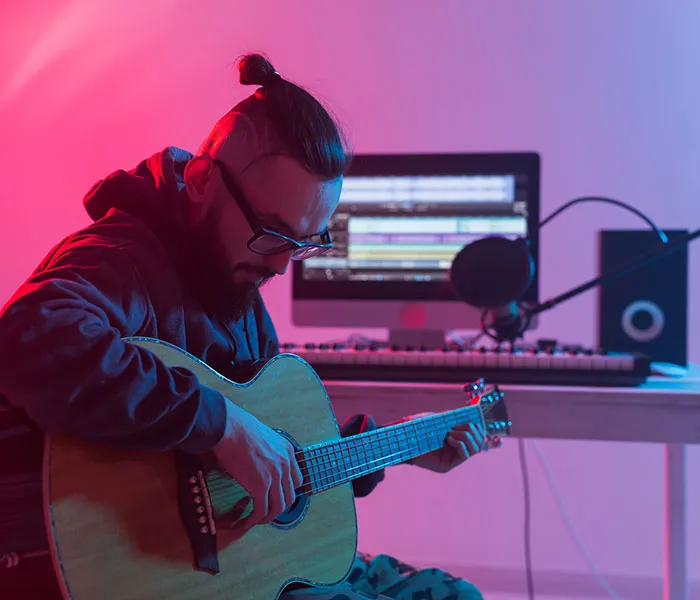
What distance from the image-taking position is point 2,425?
72 cm

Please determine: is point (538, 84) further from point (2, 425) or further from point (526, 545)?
point (2, 425)

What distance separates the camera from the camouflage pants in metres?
1.11

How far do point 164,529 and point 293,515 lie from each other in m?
0.26

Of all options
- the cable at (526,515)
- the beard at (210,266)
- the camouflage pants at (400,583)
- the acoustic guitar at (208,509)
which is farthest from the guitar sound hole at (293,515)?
the cable at (526,515)

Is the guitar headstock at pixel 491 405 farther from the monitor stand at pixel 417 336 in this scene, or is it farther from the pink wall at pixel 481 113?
the pink wall at pixel 481 113

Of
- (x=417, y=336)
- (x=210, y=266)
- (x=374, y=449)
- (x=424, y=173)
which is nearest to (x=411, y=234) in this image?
(x=424, y=173)

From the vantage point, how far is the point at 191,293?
101 cm

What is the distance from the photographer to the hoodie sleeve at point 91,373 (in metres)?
0.70

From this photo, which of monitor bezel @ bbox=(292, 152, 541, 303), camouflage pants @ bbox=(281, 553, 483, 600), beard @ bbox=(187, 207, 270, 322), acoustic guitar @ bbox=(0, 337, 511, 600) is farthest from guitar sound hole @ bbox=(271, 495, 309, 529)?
monitor bezel @ bbox=(292, 152, 541, 303)

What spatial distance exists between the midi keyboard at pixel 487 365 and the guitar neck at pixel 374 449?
0.15m

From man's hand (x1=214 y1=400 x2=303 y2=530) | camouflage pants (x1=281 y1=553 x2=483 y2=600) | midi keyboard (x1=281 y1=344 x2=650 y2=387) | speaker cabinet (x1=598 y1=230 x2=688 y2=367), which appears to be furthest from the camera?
speaker cabinet (x1=598 y1=230 x2=688 y2=367)

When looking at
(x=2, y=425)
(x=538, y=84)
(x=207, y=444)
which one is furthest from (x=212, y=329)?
(x=538, y=84)

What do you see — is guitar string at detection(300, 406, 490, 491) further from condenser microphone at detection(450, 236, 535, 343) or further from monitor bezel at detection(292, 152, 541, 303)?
monitor bezel at detection(292, 152, 541, 303)

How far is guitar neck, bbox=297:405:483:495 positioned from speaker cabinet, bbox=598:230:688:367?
0.65 metres
